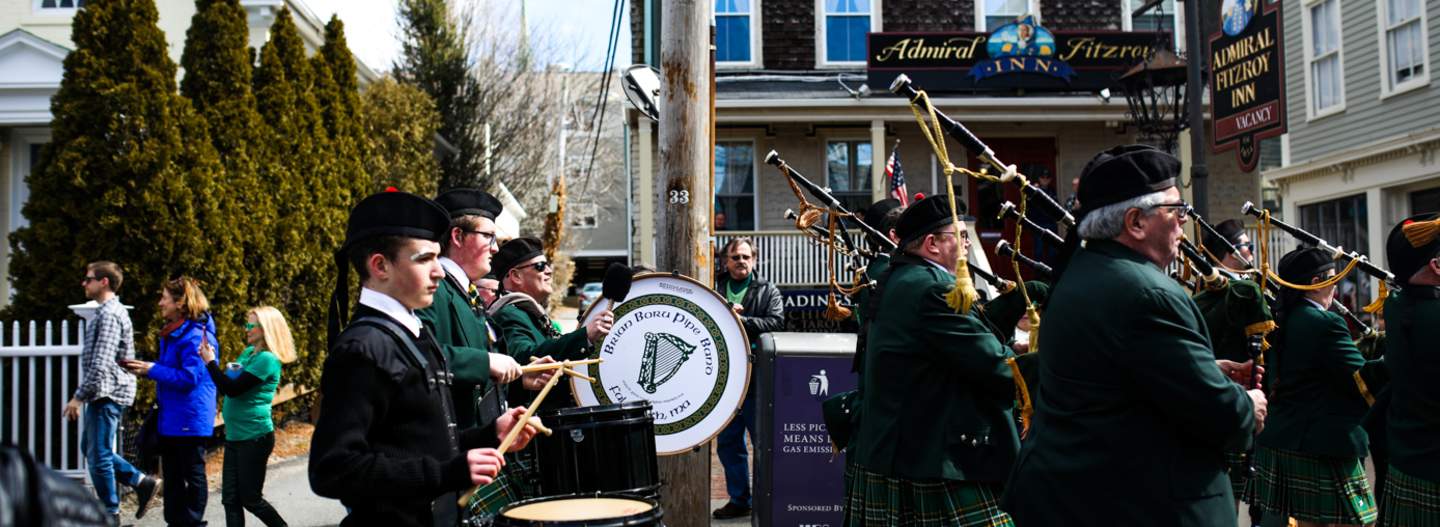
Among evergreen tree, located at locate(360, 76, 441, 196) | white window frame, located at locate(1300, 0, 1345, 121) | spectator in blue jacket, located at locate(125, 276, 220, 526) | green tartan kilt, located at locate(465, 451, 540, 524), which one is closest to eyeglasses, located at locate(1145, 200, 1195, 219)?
green tartan kilt, located at locate(465, 451, 540, 524)

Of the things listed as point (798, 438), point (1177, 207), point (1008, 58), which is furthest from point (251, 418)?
point (1008, 58)

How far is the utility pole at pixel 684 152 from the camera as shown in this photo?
6633 millimetres

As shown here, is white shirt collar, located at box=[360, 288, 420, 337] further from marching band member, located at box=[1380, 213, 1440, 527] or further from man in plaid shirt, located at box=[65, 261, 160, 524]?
man in plaid shirt, located at box=[65, 261, 160, 524]

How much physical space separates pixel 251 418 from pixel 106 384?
205 cm

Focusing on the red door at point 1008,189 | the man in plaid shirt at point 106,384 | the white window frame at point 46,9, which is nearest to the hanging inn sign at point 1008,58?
the red door at point 1008,189

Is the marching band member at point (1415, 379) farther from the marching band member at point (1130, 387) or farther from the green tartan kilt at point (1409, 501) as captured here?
the marching band member at point (1130, 387)

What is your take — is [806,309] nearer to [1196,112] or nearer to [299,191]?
[299,191]

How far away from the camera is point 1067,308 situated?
3.41m

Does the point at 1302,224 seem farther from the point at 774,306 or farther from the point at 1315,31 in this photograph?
the point at 774,306

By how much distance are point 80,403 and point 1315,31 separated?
1884 cm

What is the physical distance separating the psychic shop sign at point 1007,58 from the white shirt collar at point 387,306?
1672cm

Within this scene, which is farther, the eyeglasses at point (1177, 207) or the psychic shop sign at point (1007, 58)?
the psychic shop sign at point (1007, 58)

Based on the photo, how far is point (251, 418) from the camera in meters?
7.43

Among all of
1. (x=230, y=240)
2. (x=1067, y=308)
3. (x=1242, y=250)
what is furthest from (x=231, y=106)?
(x=1067, y=308)
